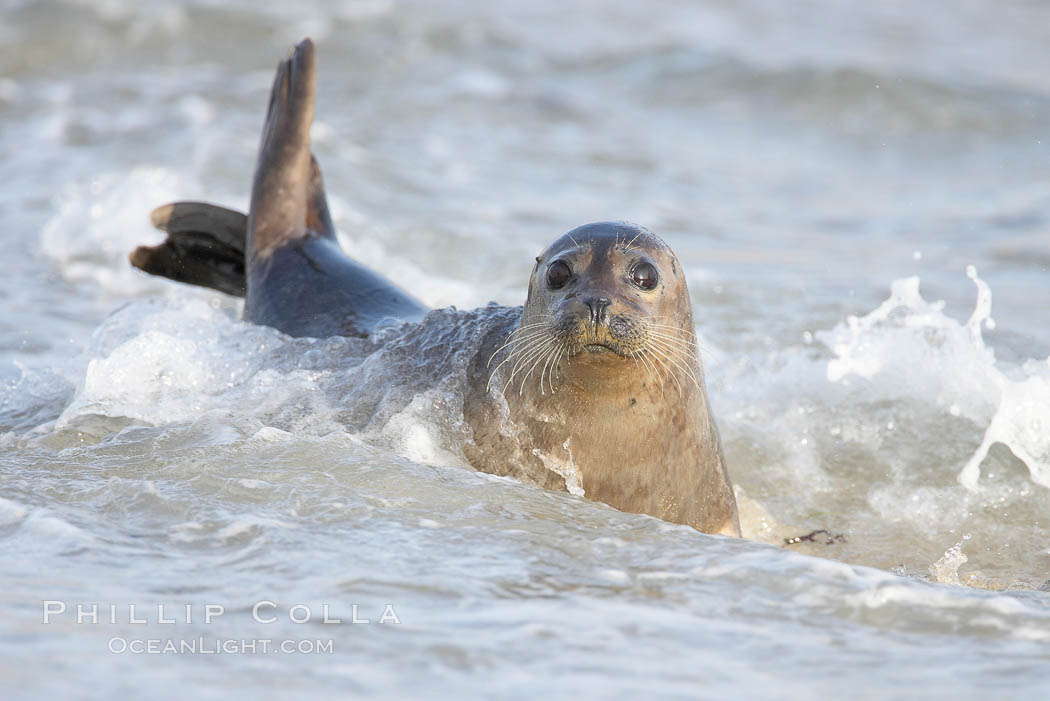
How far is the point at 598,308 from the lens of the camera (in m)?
3.62

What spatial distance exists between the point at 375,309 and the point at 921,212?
223 inches

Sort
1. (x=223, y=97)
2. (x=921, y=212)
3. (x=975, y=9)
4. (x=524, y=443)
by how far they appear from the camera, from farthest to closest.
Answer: (x=975, y=9), (x=223, y=97), (x=921, y=212), (x=524, y=443)

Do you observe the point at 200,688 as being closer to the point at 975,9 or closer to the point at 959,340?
the point at 959,340

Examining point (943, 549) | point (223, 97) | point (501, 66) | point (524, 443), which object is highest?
point (501, 66)

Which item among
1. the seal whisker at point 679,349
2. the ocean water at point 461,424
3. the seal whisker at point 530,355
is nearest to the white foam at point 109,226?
the ocean water at point 461,424

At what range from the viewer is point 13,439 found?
4.25 metres

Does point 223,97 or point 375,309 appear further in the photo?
point 223,97

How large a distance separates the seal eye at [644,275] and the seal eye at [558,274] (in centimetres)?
18

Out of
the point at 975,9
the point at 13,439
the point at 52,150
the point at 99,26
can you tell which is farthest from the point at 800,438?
the point at 975,9

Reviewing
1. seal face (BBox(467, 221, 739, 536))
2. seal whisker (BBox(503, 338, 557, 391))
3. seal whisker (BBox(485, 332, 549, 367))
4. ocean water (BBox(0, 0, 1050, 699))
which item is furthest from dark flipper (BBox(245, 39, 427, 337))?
seal face (BBox(467, 221, 739, 536))

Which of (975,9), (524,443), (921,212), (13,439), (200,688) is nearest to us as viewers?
(200,688)

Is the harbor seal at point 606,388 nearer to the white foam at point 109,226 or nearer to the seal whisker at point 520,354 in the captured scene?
the seal whisker at point 520,354

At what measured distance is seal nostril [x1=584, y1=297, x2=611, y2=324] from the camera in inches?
142

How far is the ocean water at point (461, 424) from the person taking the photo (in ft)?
9.30
